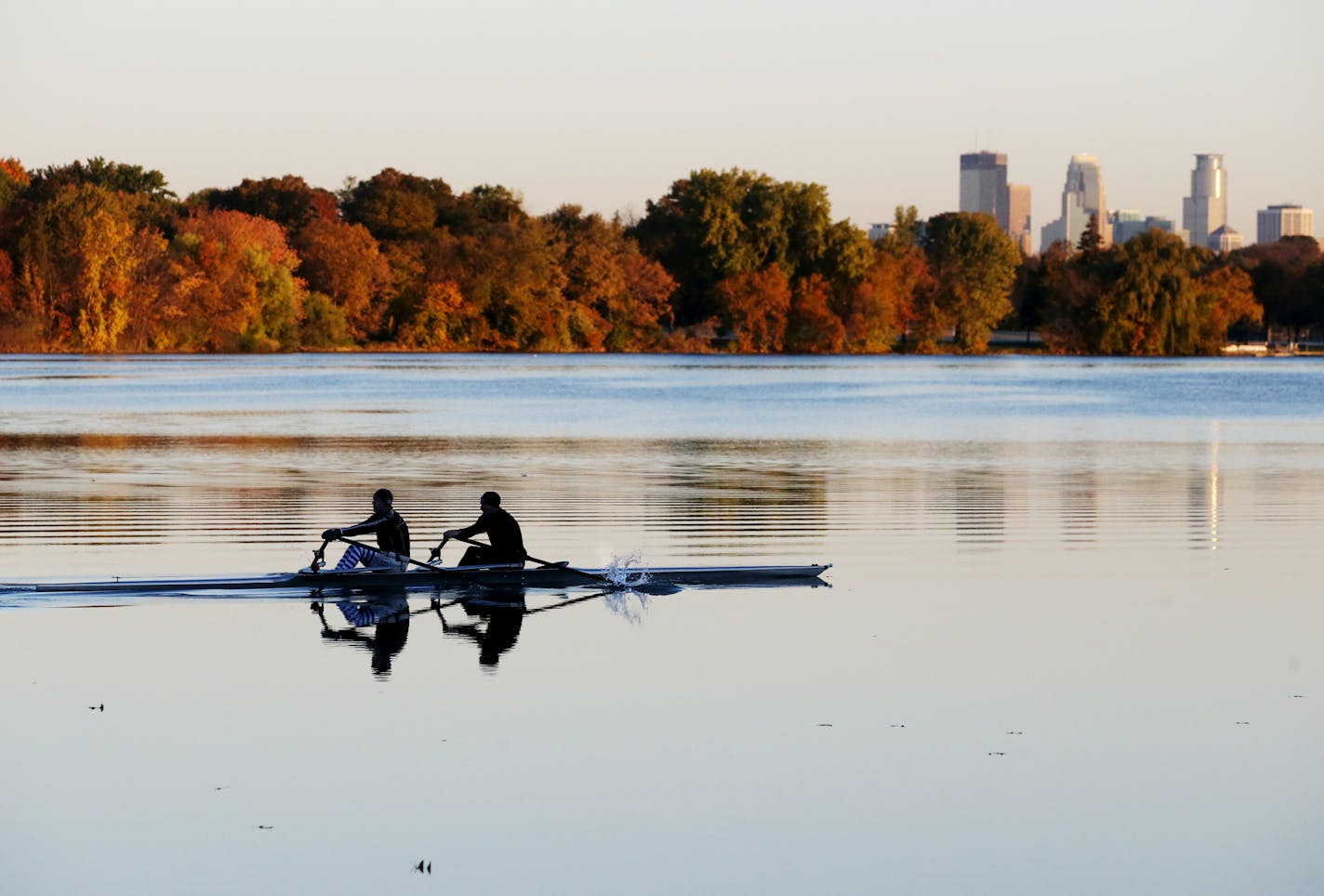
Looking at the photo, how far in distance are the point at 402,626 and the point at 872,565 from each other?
5932 mm

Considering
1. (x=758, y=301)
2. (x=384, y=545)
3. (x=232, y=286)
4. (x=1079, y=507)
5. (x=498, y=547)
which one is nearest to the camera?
(x=384, y=545)

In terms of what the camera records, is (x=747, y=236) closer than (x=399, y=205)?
No

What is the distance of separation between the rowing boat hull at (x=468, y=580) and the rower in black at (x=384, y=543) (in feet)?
0.63

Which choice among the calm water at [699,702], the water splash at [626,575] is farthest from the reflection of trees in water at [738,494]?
the water splash at [626,575]

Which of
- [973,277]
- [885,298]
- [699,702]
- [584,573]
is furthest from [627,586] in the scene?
[973,277]

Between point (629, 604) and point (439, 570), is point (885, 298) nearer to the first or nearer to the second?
point (629, 604)

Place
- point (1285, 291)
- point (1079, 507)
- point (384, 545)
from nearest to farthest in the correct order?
1. point (384, 545)
2. point (1079, 507)
3. point (1285, 291)

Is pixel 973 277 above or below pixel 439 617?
above

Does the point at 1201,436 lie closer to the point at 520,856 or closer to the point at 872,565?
the point at 872,565

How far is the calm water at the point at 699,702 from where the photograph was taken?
9.42 meters

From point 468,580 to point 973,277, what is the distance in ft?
393

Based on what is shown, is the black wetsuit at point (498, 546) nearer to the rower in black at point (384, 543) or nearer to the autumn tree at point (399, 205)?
the rower in black at point (384, 543)

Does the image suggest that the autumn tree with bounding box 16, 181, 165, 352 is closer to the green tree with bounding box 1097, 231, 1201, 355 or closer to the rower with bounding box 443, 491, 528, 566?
the green tree with bounding box 1097, 231, 1201, 355

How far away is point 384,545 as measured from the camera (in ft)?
57.3
